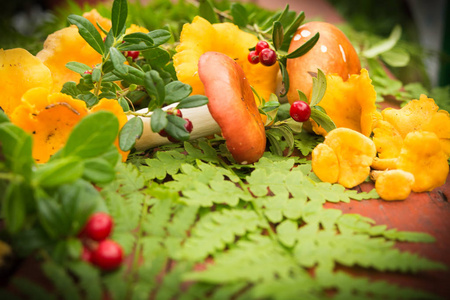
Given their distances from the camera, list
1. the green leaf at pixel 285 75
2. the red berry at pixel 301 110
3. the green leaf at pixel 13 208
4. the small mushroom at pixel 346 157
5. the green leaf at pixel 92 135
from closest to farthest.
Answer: the green leaf at pixel 13 208 < the green leaf at pixel 92 135 < the small mushroom at pixel 346 157 < the red berry at pixel 301 110 < the green leaf at pixel 285 75

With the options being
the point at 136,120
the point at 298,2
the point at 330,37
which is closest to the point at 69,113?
the point at 136,120

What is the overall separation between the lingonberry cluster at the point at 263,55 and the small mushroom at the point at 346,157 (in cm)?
35

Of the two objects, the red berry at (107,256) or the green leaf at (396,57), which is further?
the green leaf at (396,57)

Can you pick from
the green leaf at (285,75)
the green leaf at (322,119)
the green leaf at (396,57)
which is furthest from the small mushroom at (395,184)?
the green leaf at (396,57)

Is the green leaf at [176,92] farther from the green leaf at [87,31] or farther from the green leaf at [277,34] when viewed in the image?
the green leaf at [277,34]

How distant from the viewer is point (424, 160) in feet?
3.01

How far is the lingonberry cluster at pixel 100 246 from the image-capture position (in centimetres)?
58

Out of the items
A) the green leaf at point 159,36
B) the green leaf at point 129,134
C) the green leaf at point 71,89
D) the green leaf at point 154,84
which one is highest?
the green leaf at point 159,36

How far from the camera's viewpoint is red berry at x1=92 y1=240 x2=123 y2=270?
0.57 meters

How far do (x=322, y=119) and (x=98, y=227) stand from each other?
0.78 m

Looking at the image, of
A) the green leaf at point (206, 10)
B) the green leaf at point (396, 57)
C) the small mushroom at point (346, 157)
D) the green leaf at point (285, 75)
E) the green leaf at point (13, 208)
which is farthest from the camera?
the green leaf at point (396, 57)

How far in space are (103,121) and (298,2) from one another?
3697 millimetres

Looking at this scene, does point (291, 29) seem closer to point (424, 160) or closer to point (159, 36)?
point (159, 36)

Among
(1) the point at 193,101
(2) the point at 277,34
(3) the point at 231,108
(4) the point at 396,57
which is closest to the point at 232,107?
(3) the point at 231,108
